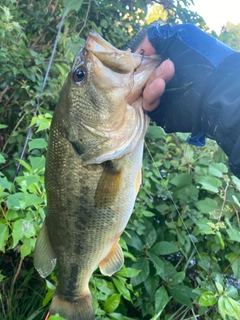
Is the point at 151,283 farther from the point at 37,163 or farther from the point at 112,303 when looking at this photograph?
the point at 37,163

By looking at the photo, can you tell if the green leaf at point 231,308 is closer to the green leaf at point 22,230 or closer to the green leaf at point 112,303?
the green leaf at point 112,303

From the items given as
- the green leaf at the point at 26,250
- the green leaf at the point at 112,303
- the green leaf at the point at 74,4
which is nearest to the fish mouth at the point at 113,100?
the green leaf at the point at 26,250

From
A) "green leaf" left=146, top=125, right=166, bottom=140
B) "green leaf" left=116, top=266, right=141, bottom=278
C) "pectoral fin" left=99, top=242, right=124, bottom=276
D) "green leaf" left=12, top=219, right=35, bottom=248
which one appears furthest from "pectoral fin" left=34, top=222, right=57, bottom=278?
"green leaf" left=146, top=125, right=166, bottom=140

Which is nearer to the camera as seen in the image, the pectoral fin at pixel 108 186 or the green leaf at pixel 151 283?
the pectoral fin at pixel 108 186

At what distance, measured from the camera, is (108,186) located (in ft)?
4.48

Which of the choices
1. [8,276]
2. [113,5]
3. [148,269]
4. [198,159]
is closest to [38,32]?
[113,5]

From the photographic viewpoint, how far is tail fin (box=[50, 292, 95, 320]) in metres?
1.57

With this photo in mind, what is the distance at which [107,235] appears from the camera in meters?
1.50

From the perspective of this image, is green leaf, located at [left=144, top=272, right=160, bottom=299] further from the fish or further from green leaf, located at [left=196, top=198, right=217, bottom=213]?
the fish

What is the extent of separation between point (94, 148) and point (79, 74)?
27cm

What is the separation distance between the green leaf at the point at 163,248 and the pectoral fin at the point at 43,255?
86 centimetres

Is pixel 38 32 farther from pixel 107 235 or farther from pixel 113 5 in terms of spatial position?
pixel 107 235

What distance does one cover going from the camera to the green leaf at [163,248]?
7.13ft

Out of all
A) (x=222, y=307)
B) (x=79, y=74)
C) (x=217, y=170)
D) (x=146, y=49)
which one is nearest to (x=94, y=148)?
(x=79, y=74)
